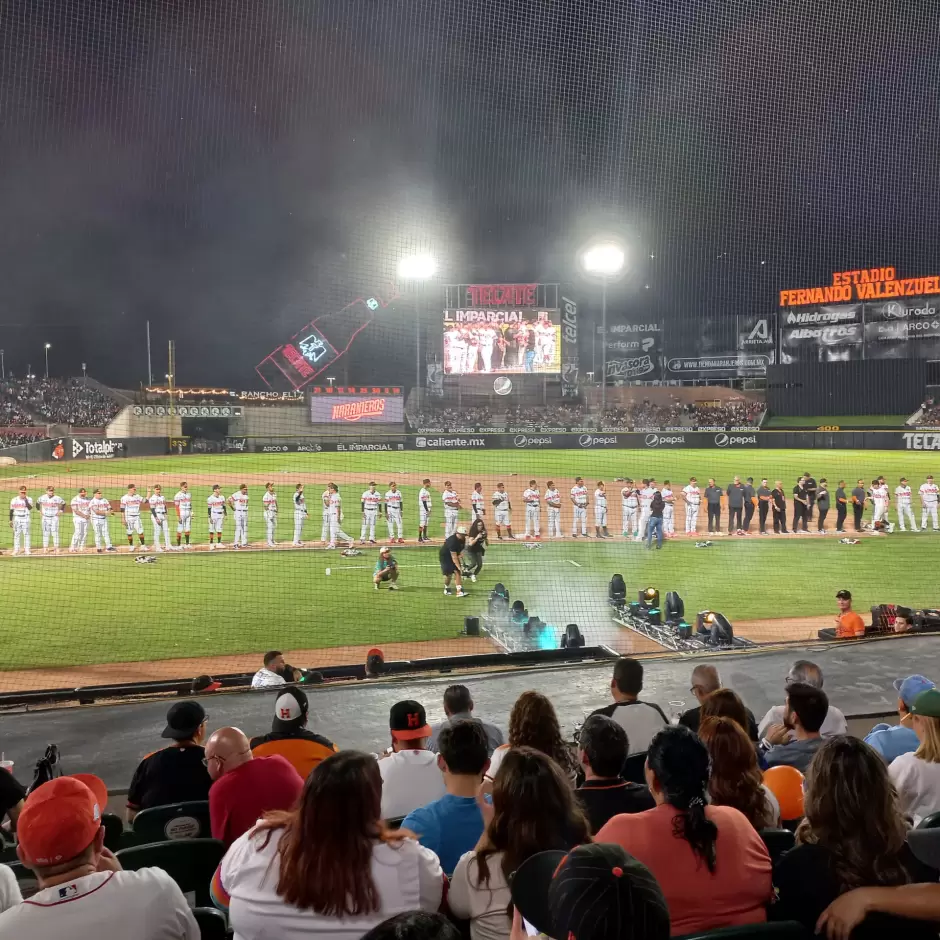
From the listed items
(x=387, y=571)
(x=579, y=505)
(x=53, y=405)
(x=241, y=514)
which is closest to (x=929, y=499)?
(x=579, y=505)

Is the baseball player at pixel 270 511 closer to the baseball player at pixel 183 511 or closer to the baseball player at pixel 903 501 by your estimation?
the baseball player at pixel 183 511

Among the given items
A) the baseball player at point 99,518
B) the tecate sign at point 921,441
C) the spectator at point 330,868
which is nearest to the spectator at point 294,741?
the spectator at point 330,868

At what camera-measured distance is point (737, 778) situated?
307cm

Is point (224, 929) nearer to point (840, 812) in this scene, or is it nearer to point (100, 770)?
point (840, 812)

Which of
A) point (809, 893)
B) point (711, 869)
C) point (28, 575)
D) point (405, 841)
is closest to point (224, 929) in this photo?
point (405, 841)

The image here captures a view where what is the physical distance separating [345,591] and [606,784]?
1311 cm

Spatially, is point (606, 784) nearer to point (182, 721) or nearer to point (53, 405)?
point (182, 721)

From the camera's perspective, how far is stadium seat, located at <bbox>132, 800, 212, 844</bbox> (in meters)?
3.43

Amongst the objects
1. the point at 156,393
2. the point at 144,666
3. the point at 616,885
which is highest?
the point at 156,393

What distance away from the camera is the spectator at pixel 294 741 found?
4008 millimetres

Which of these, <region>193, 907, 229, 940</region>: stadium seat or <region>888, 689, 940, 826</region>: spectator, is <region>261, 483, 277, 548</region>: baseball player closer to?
<region>888, 689, 940, 826</region>: spectator

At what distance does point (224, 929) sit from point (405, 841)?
2.27ft

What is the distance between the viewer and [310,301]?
6172 centimetres

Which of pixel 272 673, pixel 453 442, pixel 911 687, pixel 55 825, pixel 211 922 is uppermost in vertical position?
pixel 453 442
